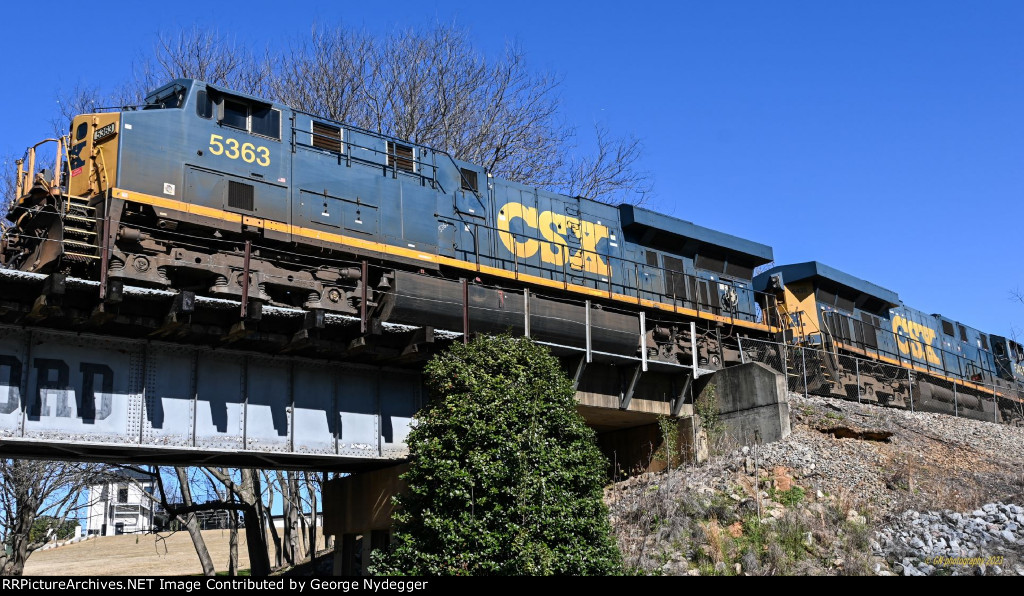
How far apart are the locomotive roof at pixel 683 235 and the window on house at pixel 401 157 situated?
267 inches

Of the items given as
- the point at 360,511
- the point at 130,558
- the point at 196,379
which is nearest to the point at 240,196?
the point at 196,379

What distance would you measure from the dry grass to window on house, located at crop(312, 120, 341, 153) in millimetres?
16994

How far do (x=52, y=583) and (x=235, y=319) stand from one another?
4.95 meters

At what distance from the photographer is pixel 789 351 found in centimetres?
2508

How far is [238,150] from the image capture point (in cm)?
1622

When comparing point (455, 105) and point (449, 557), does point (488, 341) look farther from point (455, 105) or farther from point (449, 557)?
point (455, 105)

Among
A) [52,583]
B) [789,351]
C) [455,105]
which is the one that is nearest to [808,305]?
→ [789,351]

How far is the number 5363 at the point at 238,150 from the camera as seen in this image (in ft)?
52.4

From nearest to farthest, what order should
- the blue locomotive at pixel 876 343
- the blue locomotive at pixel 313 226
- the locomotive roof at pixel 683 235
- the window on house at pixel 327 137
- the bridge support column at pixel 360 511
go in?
the blue locomotive at pixel 313 226 → the window on house at pixel 327 137 → the bridge support column at pixel 360 511 → the locomotive roof at pixel 683 235 → the blue locomotive at pixel 876 343

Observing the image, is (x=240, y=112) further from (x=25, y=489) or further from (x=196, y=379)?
(x=25, y=489)

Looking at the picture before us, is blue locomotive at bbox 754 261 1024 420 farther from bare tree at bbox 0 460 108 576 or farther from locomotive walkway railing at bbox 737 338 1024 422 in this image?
bare tree at bbox 0 460 108 576

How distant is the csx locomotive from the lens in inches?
581

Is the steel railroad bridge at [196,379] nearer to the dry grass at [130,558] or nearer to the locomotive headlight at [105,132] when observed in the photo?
the locomotive headlight at [105,132]

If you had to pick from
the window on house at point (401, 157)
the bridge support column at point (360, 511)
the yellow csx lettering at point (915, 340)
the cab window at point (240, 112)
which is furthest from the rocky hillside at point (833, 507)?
the yellow csx lettering at point (915, 340)
